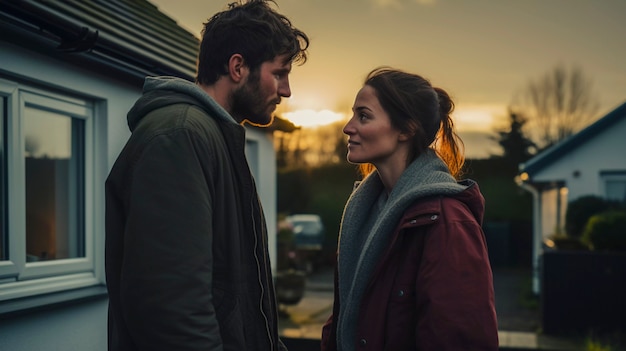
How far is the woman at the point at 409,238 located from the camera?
2426 mm

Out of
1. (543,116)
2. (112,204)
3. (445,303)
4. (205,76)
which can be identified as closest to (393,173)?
(445,303)

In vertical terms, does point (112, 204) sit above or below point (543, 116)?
below

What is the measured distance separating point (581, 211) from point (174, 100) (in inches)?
532

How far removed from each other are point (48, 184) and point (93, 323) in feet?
3.40

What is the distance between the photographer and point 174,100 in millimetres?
2303

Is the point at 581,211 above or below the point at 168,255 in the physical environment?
below

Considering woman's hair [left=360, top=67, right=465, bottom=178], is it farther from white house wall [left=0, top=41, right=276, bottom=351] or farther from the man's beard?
white house wall [left=0, top=41, right=276, bottom=351]

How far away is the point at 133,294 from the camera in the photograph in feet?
6.69

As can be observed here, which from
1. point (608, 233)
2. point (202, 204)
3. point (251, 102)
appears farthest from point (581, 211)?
point (202, 204)

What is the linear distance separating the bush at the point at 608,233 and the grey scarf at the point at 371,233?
9055 mm

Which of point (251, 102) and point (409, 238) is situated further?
point (409, 238)

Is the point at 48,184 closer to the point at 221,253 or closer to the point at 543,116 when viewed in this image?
the point at 221,253

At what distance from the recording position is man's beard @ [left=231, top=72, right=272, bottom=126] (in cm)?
247

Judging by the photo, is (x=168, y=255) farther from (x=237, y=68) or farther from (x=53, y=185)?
(x=53, y=185)
